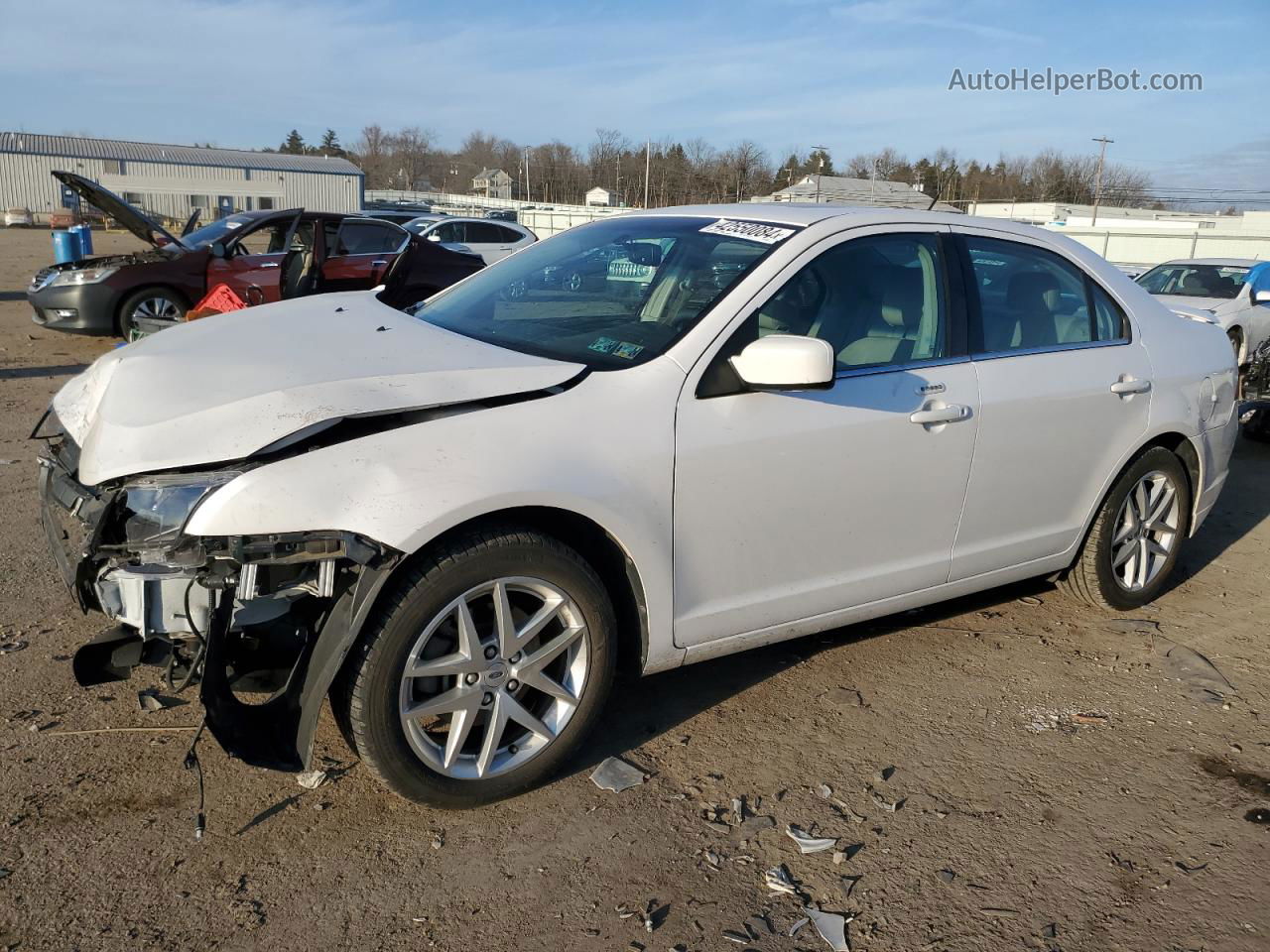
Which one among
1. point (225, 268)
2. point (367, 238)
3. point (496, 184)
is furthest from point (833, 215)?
point (496, 184)

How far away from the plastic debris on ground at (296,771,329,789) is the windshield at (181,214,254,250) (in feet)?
32.7

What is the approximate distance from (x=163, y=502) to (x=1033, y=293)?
3.42 meters

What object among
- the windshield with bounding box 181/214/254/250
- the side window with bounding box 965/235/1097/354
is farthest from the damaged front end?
the windshield with bounding box 181/214/254/250

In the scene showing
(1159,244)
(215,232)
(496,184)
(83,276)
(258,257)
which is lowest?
(83,276)

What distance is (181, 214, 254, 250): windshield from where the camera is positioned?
11.6 m

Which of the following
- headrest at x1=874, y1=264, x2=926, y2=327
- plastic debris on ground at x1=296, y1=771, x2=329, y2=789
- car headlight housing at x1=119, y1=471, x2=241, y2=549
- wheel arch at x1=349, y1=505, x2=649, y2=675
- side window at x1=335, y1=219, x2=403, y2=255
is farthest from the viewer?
side window at x1=335, y1=219, x2=403, y2=255

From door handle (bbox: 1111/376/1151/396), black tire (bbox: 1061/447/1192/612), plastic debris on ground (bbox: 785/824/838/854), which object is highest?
door handle (bbox: 1111/376/1151/396)

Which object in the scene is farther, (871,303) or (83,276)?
(83,276)

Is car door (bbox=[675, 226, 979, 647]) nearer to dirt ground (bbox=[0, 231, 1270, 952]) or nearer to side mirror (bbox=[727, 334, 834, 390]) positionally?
side mirror (bbox=[727, 334, 834, 390])

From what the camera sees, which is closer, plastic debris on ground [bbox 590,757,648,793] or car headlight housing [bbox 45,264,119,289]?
plastic debris on ground [bbox 590,757,648,793]

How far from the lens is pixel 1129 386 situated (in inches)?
169

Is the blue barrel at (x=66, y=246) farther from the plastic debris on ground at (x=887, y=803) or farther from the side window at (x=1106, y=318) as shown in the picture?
the plastic debris on ground at (x=887, y=803)

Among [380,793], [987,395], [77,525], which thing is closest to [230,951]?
[380,793]

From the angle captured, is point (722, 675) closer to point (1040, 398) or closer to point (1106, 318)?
point (1040, 398)
